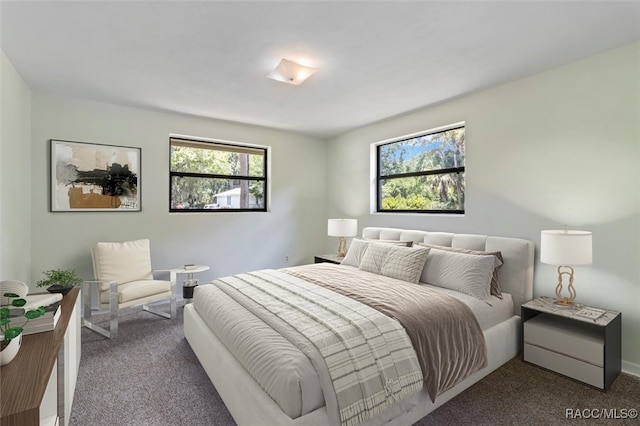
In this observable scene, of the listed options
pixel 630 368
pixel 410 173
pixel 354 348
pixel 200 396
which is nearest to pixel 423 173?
pixel 410 173

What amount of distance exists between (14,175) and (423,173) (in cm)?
442

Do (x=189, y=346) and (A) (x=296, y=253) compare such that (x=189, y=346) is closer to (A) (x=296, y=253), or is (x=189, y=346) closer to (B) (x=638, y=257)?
(A) (x=296, y=253)

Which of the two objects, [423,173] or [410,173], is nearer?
[423,173]

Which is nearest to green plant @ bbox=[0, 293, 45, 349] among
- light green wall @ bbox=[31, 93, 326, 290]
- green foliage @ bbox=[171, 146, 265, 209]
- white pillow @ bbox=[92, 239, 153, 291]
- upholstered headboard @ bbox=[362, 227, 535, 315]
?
white pillow @ bbox=[92, 239, 153, 291]

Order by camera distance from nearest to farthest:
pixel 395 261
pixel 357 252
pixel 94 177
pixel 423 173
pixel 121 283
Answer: pixel 395 261
pixel 121 283
pixel 94 177
pixel 357 252
pixel 423 173

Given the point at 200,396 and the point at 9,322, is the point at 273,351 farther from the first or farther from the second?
the point at 9,322

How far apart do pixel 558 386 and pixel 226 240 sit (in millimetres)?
4017

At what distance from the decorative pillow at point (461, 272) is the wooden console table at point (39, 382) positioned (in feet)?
8.97

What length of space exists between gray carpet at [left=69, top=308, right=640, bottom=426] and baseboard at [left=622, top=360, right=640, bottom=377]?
6 centimetres

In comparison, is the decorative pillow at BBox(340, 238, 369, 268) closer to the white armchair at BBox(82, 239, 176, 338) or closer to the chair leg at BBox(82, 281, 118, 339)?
the white armchair at BBox(82, 239, 176, 338)

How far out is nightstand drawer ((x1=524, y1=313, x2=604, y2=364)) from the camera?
2188 millimetres

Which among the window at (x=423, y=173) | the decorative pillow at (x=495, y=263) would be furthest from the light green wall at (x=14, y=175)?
the window at (x=423, y=173)

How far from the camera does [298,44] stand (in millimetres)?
2320

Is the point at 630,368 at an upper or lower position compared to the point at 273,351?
lower
